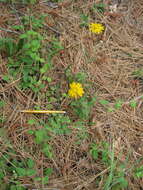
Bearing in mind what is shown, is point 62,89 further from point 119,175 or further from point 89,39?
point 119,175

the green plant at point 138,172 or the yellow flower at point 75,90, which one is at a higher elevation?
the yellow flower at point 75,90

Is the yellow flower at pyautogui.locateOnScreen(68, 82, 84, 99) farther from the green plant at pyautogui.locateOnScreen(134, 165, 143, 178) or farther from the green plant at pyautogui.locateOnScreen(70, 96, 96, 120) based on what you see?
the green plant at pyautogui.locateOnScreen(134, 165, 143, 178)

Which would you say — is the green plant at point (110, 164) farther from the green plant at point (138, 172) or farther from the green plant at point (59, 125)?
the green plant at point (59, 125)

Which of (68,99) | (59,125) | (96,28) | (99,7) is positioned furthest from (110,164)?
(99,7)

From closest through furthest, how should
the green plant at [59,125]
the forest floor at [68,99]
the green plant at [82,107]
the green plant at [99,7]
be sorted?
1. the forest floor at [68,99]
2. the green plant at [59,125]
3. the green plant at [82,107]
4. the green plant at [99,7]

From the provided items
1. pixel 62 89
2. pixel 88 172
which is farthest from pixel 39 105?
pixel 88 172

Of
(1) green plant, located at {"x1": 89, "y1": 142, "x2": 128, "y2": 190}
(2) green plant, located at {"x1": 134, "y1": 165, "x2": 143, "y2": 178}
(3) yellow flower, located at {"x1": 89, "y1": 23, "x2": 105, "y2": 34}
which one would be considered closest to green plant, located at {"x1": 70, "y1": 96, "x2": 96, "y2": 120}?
(1) green plant, located at {"x1": 89, "y1": 142, "x2": 128, "y2": 190}

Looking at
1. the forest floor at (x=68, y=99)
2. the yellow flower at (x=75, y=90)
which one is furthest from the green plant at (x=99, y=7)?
the yellow flower at (x=75, y=90)
